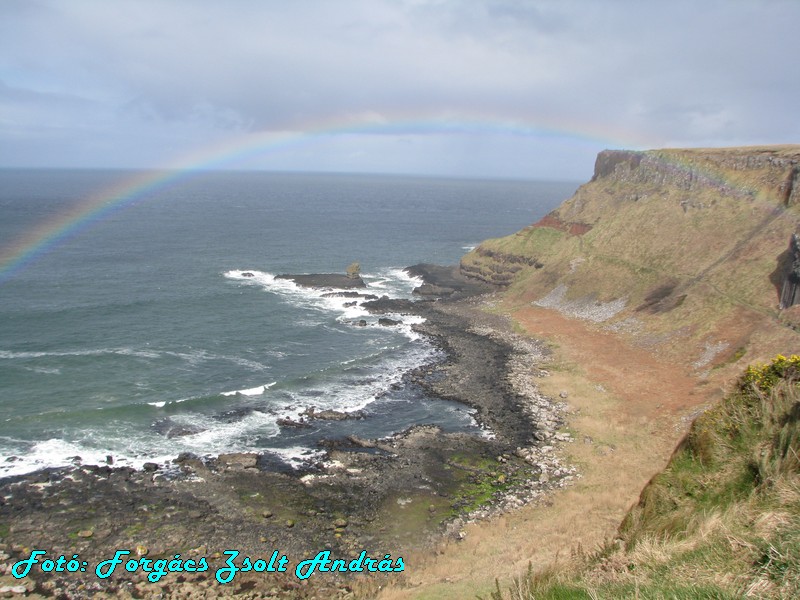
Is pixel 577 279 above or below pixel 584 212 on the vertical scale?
below

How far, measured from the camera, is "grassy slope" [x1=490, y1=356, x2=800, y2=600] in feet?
39.3

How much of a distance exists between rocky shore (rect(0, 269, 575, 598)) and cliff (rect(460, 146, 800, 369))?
21.7 m

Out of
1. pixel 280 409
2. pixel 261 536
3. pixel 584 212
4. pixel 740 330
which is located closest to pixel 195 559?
pixel 261 536

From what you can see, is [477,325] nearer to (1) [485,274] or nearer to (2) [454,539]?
(1) [485,274]

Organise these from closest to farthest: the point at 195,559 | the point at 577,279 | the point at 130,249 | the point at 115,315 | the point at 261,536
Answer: the point at 195,559 → the point at 261,536 → the point at 115,315 → the point at 577,279 → the point at 130,249

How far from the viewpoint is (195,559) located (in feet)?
95.1

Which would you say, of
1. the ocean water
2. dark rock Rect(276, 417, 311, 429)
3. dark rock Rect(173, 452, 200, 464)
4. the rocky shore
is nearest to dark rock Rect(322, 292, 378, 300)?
the ocean water

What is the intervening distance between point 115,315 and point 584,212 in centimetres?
7169

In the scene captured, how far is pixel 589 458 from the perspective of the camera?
38.9m

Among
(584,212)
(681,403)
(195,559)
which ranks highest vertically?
(584,212)

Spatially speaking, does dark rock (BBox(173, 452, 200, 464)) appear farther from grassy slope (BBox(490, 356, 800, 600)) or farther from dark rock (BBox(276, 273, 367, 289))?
dark rock (BBox(276, 273, 367, 289))

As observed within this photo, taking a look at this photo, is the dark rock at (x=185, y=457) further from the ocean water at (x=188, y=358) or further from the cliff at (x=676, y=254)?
the cliff at (x=676, y=254)

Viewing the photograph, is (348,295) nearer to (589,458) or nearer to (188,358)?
(188,358)

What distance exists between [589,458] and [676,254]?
44.2 m
